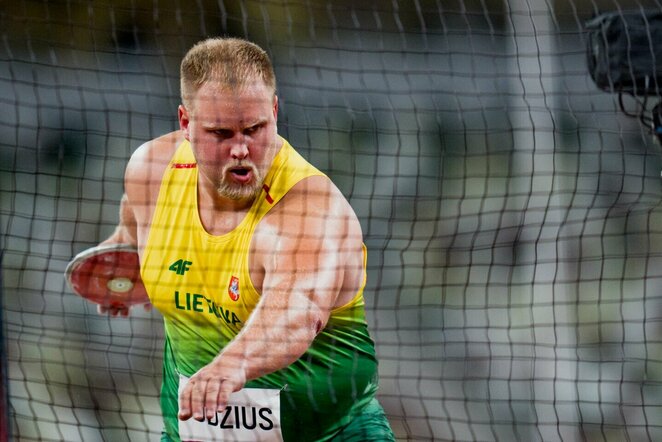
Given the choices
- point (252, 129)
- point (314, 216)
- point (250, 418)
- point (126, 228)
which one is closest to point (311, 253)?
point (314, 216)

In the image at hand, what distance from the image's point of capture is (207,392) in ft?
9.26

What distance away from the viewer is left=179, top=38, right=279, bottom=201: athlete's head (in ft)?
10.1

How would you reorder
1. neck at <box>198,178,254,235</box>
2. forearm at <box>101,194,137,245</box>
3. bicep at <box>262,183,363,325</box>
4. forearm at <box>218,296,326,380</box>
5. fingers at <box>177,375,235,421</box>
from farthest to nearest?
1. forearm at <box>101,194,137,245</box>
2. neck at <box>198,178,254,235</box>
3. bicep at <box>262,183,363,325</box>
4. forearm at <box>218,296,326,380</box>
5. fingers at <box>177,375,235,421</box>

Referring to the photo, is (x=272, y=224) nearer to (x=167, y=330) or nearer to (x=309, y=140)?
(x=167, y=330)

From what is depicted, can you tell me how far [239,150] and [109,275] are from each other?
80cm

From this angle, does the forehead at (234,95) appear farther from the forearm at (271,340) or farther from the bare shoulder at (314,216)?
the forearm at (271,340)

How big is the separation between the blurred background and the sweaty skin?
191 cm

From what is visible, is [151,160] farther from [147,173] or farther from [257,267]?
[257,267]

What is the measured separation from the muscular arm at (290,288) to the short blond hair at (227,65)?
35 centimetres

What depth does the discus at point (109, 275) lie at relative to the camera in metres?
3.58

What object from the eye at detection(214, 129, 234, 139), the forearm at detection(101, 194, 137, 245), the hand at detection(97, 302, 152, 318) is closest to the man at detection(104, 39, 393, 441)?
the eye at detection(214, 129, 234, 139)

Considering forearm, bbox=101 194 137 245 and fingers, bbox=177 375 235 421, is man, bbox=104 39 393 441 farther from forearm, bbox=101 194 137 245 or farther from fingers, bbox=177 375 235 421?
forearm, bbox=101 194 137 245

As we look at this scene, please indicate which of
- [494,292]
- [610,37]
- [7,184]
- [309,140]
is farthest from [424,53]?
[7,184]

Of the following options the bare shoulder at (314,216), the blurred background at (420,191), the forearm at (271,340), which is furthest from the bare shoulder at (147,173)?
the blurred background at (420,191)
